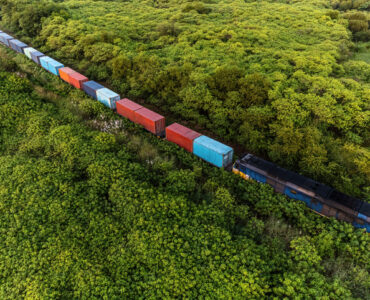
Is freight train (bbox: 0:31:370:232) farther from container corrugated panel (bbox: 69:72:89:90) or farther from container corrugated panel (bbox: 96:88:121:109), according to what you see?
container corrugated panel (bbox: 69:72:89:90)

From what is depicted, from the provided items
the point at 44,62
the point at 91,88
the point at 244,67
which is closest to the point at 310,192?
the point at 244,67

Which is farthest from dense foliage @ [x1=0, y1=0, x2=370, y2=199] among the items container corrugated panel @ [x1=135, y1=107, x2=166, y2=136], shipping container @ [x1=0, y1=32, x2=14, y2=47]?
shipping container @ [x1=0, y1=32, x2=14, y2=47]

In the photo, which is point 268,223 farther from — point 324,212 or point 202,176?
point 202,176

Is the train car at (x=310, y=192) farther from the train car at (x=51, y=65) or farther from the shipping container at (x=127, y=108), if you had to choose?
the train car at (x=51, y=65)

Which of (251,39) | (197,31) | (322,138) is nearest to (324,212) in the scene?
(322,138)

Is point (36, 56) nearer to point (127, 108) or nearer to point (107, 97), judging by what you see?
Result: point (107, 97)

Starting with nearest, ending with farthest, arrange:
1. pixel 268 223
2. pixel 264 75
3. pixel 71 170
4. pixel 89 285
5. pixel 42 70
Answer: pixel 89 285, pixel 268 223, pixel 71 170, pixel 264 75, pixel 42 70
